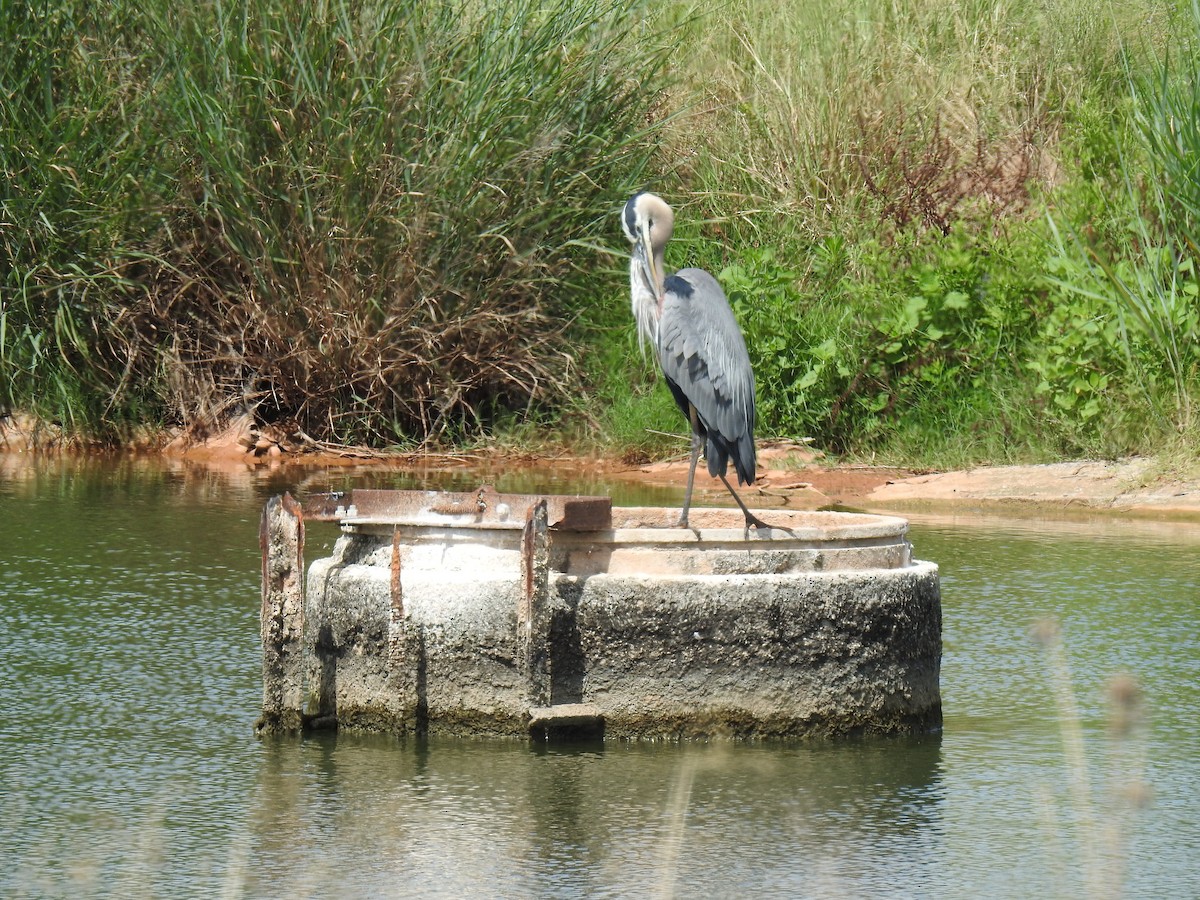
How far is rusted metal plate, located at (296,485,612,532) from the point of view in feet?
15.4

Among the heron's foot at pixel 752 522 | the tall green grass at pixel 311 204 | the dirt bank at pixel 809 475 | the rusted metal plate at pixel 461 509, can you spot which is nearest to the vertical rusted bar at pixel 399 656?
the rusted metal plate at pixel 461 509

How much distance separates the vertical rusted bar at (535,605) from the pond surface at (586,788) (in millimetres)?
215

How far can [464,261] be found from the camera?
11375 mm

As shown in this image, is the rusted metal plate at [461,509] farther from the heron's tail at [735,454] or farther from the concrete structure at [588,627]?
the heron's tail at [735,454]

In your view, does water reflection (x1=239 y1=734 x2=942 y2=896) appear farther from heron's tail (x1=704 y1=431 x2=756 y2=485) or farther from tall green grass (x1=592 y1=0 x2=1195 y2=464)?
tall green grass (x1=592 y1=0 x2=1195 y2=464)

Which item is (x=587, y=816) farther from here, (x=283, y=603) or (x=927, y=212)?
(x=927, y=212)

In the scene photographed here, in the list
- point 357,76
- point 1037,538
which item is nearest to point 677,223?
point 357,76

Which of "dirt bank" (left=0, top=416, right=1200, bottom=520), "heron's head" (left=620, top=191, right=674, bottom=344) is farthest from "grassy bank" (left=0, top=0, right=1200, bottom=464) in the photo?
"heron's head" (left=620, top=191, right=674, bottom=344)

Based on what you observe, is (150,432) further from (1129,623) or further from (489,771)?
(489,771)

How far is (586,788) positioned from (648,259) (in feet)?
6.08

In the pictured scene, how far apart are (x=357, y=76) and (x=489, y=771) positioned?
23.1 ft

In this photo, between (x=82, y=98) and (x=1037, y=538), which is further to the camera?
(x=82, y=98)

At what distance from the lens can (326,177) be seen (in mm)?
10891

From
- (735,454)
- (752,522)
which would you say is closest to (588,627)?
(752,522)
